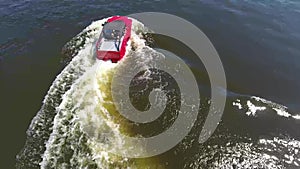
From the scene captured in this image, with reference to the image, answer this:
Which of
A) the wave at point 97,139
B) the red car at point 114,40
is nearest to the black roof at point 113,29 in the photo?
the red car at point 114,40

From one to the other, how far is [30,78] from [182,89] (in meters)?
13.9

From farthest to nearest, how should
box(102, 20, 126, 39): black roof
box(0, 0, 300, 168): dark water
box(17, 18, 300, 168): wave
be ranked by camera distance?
box(102, 20, 126, 39): black roof
box(0, 0, 300, 168): dark water
box(17, 18, 300, 168): wave

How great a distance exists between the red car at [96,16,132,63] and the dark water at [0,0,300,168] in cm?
395

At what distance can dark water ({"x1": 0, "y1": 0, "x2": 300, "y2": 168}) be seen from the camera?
80.4ft

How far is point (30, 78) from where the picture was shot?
96.8 ft

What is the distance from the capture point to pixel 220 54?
108 ft

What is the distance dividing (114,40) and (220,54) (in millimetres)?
10897

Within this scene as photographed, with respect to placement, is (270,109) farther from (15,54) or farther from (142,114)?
(15,54)

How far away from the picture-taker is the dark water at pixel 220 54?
24.5m

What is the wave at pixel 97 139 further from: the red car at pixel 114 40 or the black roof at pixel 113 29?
the black roof at pixel 113 29

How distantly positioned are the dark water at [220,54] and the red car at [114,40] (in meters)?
3.95

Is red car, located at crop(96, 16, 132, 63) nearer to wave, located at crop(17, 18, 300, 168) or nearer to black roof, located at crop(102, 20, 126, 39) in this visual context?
black roof, located at crop(102, 20, 126, 39)

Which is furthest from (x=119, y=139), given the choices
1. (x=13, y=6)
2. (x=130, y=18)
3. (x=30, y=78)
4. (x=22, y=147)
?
(x=13, y=6)

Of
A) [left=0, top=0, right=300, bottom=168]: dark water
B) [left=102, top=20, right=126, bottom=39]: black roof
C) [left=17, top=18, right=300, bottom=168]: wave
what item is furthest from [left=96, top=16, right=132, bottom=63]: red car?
[left=0, top=0, right=300, bottom=168]: dark water
